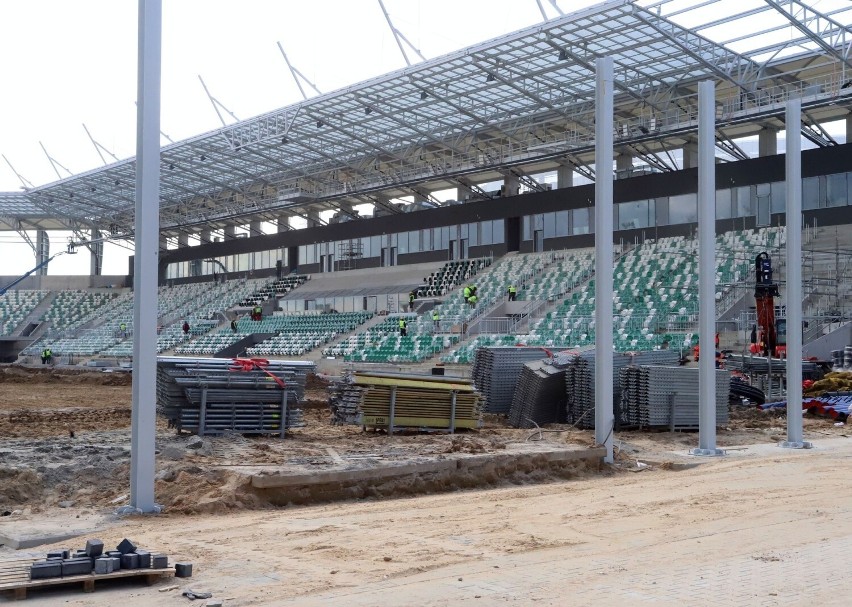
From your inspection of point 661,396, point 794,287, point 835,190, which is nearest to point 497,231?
point 835,190

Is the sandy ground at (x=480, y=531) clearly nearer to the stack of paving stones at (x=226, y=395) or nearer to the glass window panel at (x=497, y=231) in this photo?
the stack of paving stones at (x=226, y=395)

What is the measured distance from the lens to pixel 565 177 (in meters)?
46.6

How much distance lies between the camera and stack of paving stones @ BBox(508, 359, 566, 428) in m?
18.9

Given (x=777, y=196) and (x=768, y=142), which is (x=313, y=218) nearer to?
(x=768, y=142)

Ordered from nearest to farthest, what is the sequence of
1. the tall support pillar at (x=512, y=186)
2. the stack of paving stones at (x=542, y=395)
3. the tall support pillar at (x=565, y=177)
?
the stack of paving stones at (x=542, y=395), the tall support pillar at (x=565, y=177), the tall support pillar at (x=512, y=186)

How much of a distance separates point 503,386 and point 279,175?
35.0 meters

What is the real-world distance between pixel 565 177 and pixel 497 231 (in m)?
4.74

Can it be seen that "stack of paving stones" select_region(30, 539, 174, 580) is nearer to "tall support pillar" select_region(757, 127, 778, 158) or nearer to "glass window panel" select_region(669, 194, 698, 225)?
"tall support pillar" select_region(757, 127, 778, 158)

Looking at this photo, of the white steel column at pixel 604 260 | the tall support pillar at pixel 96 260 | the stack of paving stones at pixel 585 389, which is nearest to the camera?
the white steel column at pixel 604 260

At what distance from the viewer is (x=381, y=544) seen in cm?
808

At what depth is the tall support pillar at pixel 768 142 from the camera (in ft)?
127

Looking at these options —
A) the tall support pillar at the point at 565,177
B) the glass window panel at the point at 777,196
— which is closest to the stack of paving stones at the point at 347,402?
the glass window panel at the point at 777,196

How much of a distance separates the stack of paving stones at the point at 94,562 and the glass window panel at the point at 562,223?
1578 inches

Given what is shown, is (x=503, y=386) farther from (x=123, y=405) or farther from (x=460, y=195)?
(x=460, y=195)
